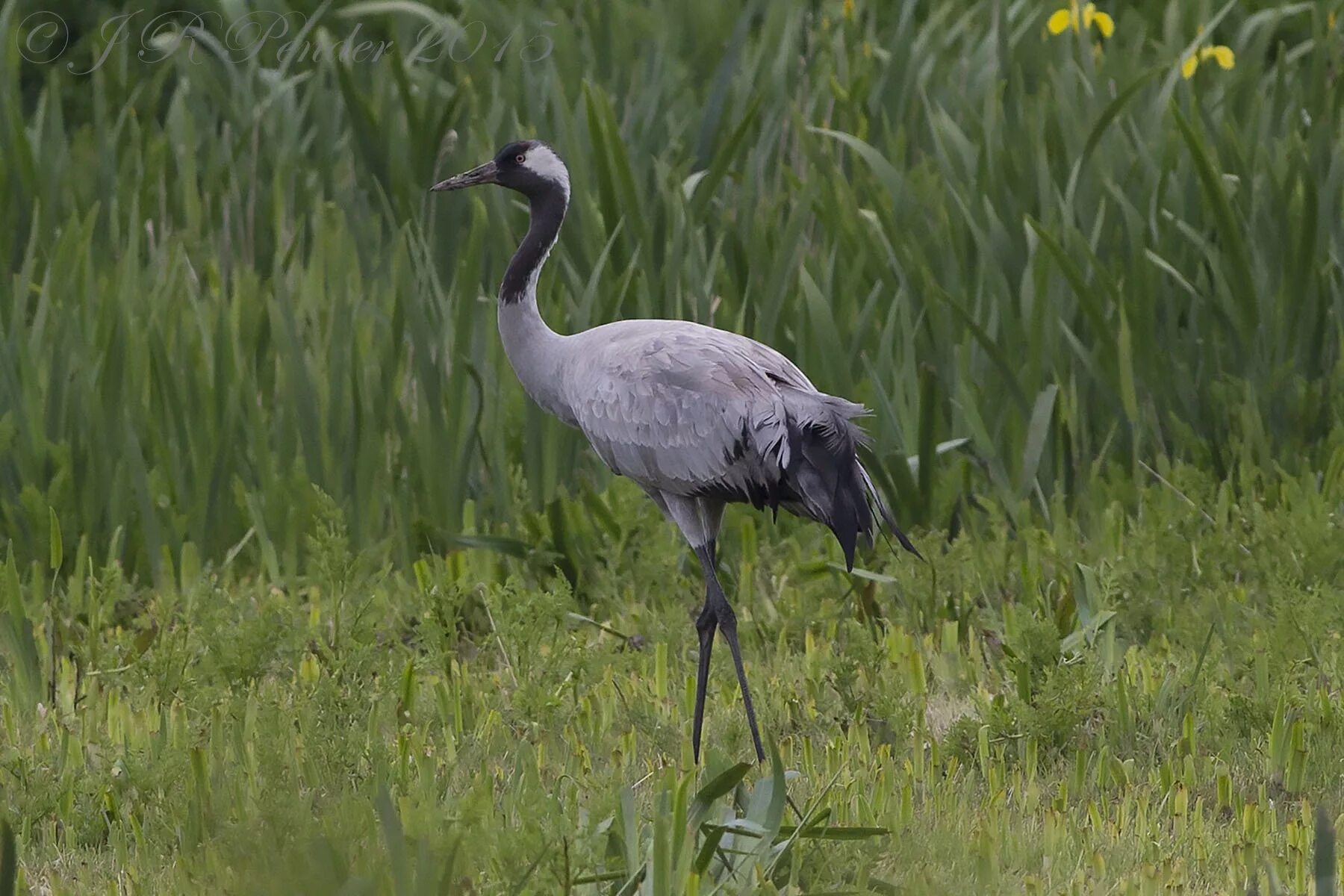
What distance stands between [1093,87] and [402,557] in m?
2.87

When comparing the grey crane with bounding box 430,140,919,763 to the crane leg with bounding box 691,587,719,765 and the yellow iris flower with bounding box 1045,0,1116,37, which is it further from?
the yellow iris flower with bounding box 1045,0,1116,37

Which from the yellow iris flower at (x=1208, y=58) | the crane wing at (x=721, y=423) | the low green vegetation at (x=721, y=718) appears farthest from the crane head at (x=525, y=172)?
the yellow iris flower at (x=1208, y=58)

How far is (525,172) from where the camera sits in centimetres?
456

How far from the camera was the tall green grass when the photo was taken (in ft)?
17.3

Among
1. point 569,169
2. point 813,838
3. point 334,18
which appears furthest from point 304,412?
point 334,18

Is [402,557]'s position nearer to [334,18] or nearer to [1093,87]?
[1093,87]

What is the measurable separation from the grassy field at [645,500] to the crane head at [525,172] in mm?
840

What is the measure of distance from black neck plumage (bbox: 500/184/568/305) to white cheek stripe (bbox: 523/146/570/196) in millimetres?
24

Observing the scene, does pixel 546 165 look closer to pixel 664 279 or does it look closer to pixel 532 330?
pixel 532 330

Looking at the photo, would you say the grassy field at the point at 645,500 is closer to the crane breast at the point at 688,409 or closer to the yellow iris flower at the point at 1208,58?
the yellow iris flower at the point at 1208,58

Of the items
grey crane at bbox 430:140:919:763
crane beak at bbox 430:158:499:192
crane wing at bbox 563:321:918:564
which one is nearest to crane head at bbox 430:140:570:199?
crane beak at bbox 430:158:499:192

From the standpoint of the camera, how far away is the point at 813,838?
297 cm

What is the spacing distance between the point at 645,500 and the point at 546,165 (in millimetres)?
1071

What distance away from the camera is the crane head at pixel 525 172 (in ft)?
15.0
